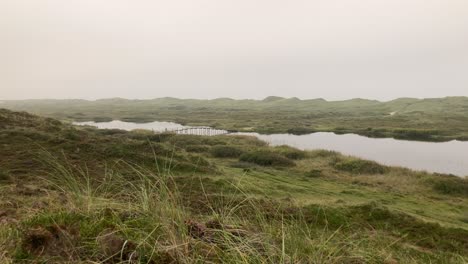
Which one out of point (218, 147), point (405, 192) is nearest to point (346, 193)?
point (405, 192)

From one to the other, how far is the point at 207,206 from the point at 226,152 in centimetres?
2841

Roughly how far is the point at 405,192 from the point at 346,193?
5.39 metres

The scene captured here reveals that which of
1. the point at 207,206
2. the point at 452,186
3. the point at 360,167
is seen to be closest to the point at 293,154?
the point at 360,167

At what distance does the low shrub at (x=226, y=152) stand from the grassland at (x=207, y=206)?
0.15 metres

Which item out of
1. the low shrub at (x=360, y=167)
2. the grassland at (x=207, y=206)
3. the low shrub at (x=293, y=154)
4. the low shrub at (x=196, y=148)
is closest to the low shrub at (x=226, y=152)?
the grassland at (x=207, y=206)

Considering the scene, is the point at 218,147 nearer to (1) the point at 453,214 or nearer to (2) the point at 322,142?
(1) the point at 453,214

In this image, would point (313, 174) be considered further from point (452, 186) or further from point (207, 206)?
point (207, 206)

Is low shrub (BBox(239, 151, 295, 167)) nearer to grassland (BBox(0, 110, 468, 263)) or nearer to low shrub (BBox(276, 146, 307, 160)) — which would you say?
grassland (BBox(0, 110, 468, 263))

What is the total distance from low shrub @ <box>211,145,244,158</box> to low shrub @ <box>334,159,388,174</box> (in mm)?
9217

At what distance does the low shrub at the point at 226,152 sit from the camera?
36.1 metres

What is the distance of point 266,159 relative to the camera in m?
33.3

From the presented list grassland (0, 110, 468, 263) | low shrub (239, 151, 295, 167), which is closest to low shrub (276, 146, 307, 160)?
grassland (0, 110, 468, 263)

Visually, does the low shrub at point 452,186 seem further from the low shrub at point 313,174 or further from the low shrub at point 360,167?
the low shrub at point 313,174

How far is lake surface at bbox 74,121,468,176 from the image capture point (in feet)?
137
